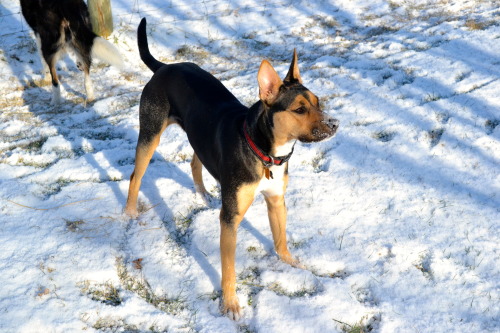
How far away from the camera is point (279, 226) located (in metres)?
3.74

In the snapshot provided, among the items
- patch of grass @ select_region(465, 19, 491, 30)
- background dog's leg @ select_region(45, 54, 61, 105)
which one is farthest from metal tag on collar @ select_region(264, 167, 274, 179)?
patch of grass @ select_region(465, 19, 491, 30)

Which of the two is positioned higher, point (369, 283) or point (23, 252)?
point (369, 283)

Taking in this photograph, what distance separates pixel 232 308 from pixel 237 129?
1.28 m

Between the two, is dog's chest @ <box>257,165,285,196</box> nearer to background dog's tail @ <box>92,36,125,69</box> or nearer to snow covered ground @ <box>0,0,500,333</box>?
snow covered ground @ <box>0,0,500,333</box>

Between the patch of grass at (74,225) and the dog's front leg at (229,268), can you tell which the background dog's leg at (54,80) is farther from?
the dog's front leg at (229,268)

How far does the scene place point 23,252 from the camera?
3678 millimetres

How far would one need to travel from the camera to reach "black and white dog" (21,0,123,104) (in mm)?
6824

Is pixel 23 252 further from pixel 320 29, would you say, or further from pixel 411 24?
pixel 411 24

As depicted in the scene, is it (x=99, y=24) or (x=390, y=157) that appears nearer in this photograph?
(x=390, y=157)

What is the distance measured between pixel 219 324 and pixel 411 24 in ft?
26.2

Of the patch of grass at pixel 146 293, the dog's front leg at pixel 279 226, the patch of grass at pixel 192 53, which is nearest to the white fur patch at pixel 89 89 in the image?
the patch of grass at pixel 192 53

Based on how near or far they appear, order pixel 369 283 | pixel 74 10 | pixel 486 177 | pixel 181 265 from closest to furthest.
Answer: pixel 369 283 < pixel 181 265 < pixel 486 177 < pixel 74 10

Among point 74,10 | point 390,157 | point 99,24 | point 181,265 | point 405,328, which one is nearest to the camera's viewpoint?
point 405,328

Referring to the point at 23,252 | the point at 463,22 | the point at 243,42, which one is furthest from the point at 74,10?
the point at 463,22
